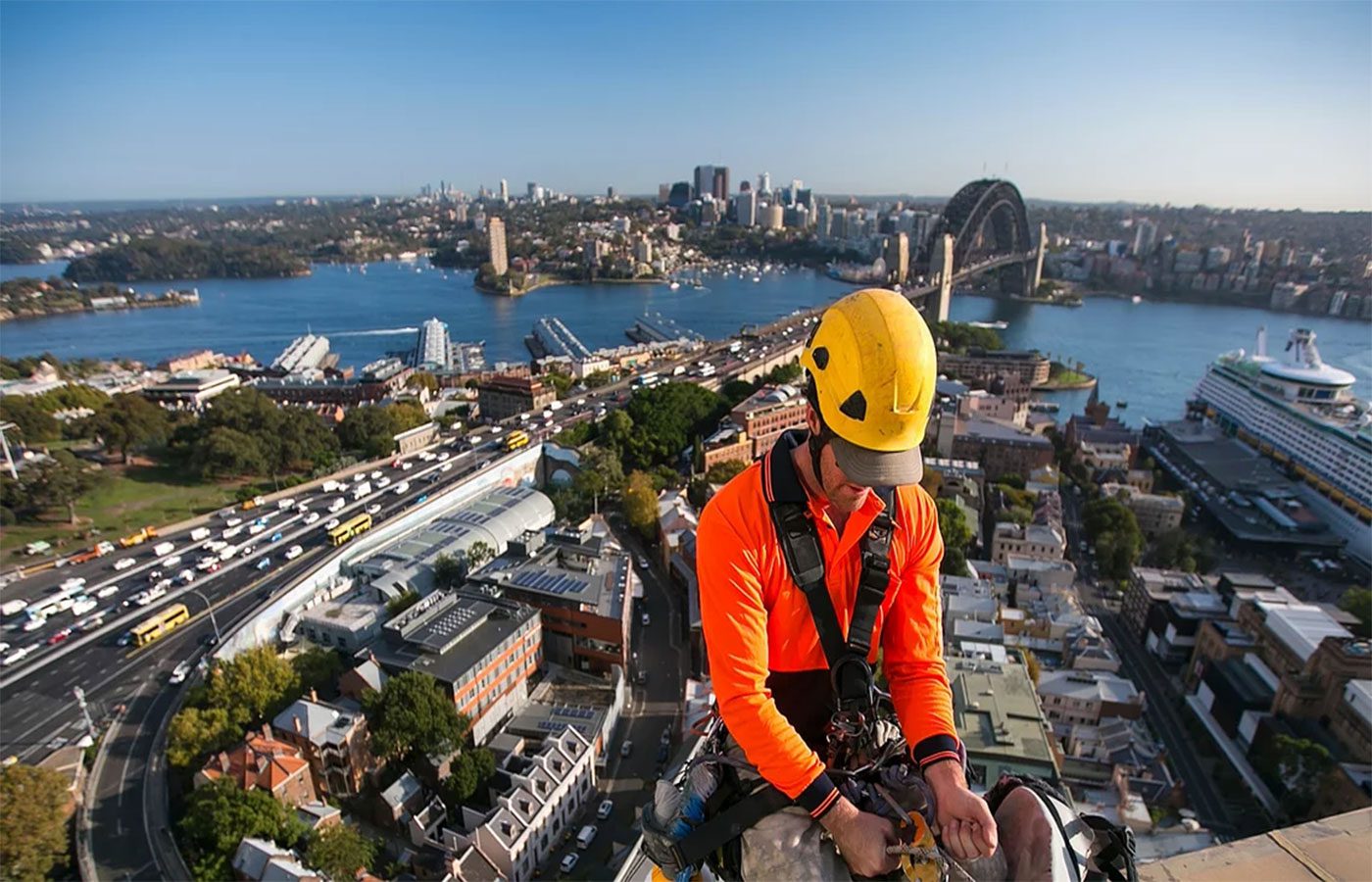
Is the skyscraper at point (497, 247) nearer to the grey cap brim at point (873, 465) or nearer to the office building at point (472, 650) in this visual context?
the office building at point (472, 650)

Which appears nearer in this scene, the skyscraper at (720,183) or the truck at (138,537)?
the truck at (138,537)

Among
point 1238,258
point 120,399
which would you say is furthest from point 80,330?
point 1238,258

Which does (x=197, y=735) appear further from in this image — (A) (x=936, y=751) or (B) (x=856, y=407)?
(B) (x=856, y=407)

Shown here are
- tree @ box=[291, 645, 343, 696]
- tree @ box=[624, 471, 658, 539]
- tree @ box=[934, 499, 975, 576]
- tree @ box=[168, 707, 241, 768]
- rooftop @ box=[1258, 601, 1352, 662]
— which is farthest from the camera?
tree @ box=[624, 471, 658, 539]

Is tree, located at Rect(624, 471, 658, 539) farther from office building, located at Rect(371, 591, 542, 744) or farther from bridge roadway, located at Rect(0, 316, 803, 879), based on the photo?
bridge roadway, located at Rect(0, 316, 803, 879)

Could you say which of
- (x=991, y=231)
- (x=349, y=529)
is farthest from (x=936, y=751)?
(x=991, y=231)

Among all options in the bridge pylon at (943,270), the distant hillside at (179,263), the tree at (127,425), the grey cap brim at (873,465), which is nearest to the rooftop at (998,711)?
the grey cap brim at (873,465)

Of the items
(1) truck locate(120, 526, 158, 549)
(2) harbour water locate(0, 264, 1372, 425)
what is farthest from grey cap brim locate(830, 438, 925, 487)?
(2) harbour water locate(0, 264, 1372, 425)
